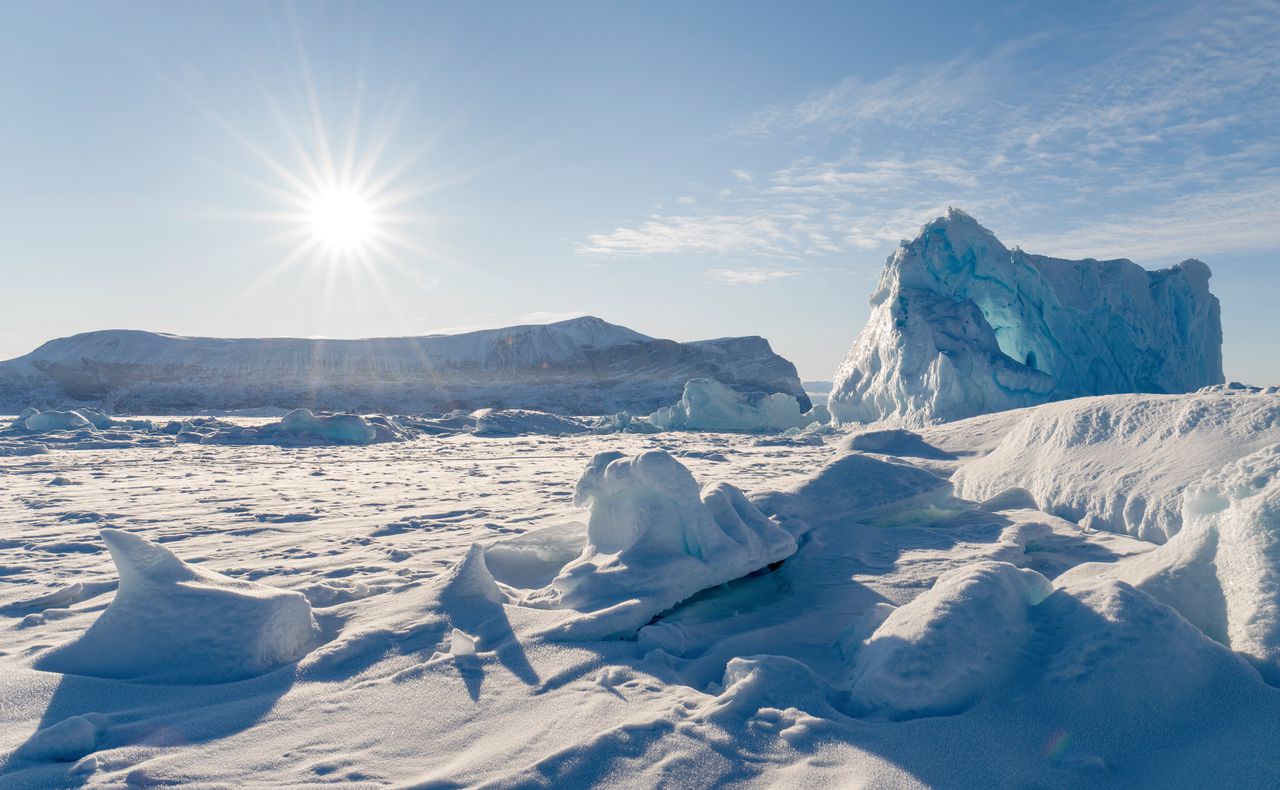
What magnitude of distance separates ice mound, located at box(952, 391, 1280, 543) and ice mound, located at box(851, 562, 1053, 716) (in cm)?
226

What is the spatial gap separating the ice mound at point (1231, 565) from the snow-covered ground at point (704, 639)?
10 millimetres

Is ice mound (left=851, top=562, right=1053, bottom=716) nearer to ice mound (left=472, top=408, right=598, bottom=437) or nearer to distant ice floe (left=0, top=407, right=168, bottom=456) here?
distant ice floe (left=0, top=407, right=168, bottom=456)

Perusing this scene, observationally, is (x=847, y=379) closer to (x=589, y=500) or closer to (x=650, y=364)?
(x=589, y=500)

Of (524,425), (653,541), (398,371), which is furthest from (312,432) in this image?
(398,371)

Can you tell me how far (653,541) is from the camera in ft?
10.9

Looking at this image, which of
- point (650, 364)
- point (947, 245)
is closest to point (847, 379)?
point (947, 245)

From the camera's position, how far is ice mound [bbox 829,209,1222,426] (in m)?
14.0

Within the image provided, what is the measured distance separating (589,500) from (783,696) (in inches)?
70.5

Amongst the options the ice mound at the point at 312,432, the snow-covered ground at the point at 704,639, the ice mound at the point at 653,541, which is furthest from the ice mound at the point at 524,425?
the ice mound at the point at 653,541

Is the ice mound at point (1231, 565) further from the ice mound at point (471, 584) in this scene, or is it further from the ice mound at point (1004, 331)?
the ice mound at point (1004, 331)

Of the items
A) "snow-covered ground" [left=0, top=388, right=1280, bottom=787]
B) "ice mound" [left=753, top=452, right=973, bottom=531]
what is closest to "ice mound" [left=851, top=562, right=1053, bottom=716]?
"snow-covered ground" [left=0, top=388, right=1280, bottom=787]

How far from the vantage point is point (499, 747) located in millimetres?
1922

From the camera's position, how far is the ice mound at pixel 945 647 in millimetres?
2047

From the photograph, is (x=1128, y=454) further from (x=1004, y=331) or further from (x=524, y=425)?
(x=1004, y=331)
